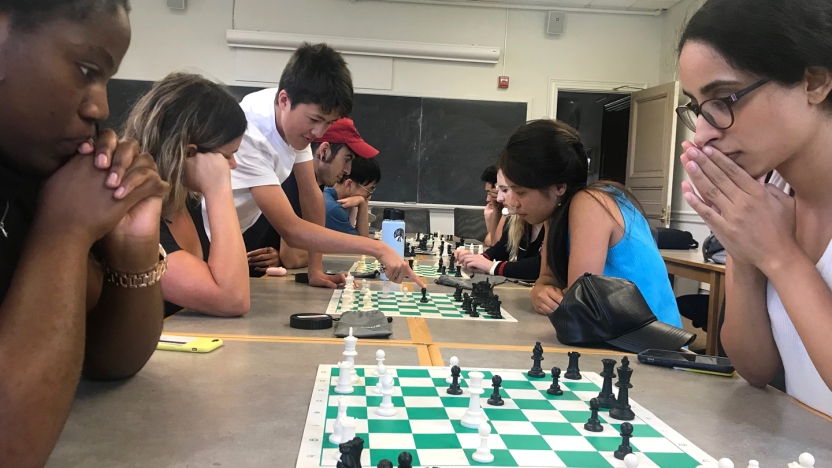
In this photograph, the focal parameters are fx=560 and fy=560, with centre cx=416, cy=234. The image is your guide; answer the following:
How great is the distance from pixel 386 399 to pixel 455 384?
0.16 meters

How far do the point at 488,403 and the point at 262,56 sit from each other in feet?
18.6

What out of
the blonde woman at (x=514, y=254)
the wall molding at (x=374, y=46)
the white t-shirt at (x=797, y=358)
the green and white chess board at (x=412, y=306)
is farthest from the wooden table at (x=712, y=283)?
the wall molding at (x=374, y=46)

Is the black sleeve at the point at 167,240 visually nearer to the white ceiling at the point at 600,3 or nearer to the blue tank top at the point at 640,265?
the blue tank top at the point at 640,265

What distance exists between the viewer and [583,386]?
3.38 feet

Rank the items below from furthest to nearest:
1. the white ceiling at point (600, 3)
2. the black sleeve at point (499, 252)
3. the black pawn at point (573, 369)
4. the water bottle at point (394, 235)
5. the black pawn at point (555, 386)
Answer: the white ceiling at point (600, 3) → the black sleeve at point (499, 252) → the water bottle at point (394, 235) → the black pawn at point (573, 369) → the black pawn at point (555, 386)

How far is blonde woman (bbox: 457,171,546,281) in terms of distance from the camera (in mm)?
2756

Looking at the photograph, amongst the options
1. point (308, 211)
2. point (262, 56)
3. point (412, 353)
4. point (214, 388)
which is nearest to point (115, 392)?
point (214, 388)

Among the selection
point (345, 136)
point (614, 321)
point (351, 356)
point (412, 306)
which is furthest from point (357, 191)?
point (351, 356)

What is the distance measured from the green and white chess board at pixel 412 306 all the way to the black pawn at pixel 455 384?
68 cm

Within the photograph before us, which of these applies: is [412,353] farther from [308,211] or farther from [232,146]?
[308,211]

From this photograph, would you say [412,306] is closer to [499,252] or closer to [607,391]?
[607,391]

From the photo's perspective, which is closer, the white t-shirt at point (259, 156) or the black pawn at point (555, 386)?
the black pawn at point (555, 386)

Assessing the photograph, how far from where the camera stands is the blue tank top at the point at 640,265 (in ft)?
6.18

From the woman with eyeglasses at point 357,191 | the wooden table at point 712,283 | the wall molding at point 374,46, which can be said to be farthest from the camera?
the wall molding at point 374,46
